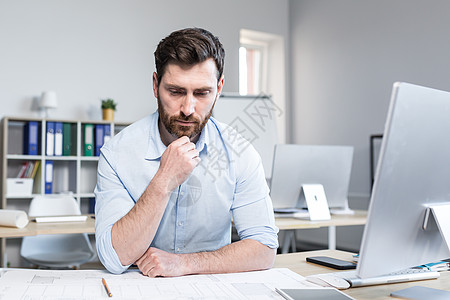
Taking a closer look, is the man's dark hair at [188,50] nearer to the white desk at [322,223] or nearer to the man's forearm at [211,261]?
the man's forearm at [211,261]

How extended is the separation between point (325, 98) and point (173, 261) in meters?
4.23

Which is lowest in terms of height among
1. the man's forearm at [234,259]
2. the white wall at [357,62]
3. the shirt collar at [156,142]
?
the man's forearm at [234,259]

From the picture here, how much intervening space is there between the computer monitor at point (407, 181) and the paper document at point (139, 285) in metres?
0.23

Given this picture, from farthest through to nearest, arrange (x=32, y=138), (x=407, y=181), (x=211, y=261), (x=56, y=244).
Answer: (x=32, y=138)
(x=56, y=244)
(x=211, y=261)
(x=407, y=181)

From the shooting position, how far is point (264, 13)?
18.0ft

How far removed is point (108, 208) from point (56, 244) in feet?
6.62

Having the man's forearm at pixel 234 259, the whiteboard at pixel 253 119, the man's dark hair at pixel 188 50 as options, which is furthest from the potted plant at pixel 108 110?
the man's forearm at pixel 234 259

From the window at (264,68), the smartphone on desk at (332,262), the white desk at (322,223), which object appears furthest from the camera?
the window at (264,68)

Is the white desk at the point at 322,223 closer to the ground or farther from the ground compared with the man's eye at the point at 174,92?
closer to the ground

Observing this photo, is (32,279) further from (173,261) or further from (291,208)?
(291,208)

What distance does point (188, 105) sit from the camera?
4.21 ft

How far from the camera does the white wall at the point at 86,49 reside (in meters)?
4.12

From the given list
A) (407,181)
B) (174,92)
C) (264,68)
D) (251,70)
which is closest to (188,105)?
(174,92)

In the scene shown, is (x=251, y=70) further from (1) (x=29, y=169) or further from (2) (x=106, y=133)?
(1) (x=29, y=169)
